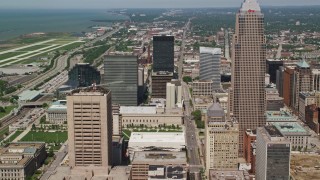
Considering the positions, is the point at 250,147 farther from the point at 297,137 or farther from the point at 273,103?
the point at 273,103

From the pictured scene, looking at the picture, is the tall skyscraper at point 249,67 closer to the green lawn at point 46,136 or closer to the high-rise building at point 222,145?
the high-rise building at point 222,145

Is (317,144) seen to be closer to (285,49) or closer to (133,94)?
(133,94)

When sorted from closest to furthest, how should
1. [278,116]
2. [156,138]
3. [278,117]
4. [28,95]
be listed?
[156,138] → [278,117] → [278,116] → [28,95]

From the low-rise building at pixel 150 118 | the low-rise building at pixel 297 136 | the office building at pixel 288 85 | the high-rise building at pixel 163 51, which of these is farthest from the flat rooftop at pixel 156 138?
the high-rise building at pixel 163 51

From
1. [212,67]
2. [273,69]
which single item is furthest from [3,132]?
[273,69]

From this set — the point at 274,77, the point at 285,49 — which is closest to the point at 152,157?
the point at 274,77

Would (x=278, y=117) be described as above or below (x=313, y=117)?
above
